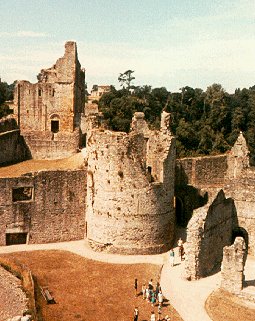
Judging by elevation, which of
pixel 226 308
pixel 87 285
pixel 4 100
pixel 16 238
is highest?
pixel 4 100

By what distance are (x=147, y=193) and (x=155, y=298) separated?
772 cm

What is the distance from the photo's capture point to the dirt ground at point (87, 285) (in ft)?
73.6

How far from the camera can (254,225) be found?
31.4m

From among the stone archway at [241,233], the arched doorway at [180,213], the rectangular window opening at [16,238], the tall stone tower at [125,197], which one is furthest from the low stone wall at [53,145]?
the stone archway at [241,233]

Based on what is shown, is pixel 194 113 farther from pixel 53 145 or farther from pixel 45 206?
pixel 45 206

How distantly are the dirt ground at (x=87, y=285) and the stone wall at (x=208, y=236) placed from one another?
88.6 inches

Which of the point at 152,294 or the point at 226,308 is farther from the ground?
the point at 152,294

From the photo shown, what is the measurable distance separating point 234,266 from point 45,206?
1276 centimetres

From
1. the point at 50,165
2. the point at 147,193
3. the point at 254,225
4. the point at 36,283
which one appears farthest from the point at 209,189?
the point at 36,283

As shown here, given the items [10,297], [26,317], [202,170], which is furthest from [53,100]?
[26,317]

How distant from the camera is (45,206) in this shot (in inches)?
1233

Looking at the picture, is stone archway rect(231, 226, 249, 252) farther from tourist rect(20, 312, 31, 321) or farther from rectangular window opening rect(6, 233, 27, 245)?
tourist rect(20, 312, 31, 321)

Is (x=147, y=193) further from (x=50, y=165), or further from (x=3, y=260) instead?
(x=50, y=165)

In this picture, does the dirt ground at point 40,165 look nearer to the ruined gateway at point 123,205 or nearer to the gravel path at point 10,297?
the ruined gateway at point 123,205
